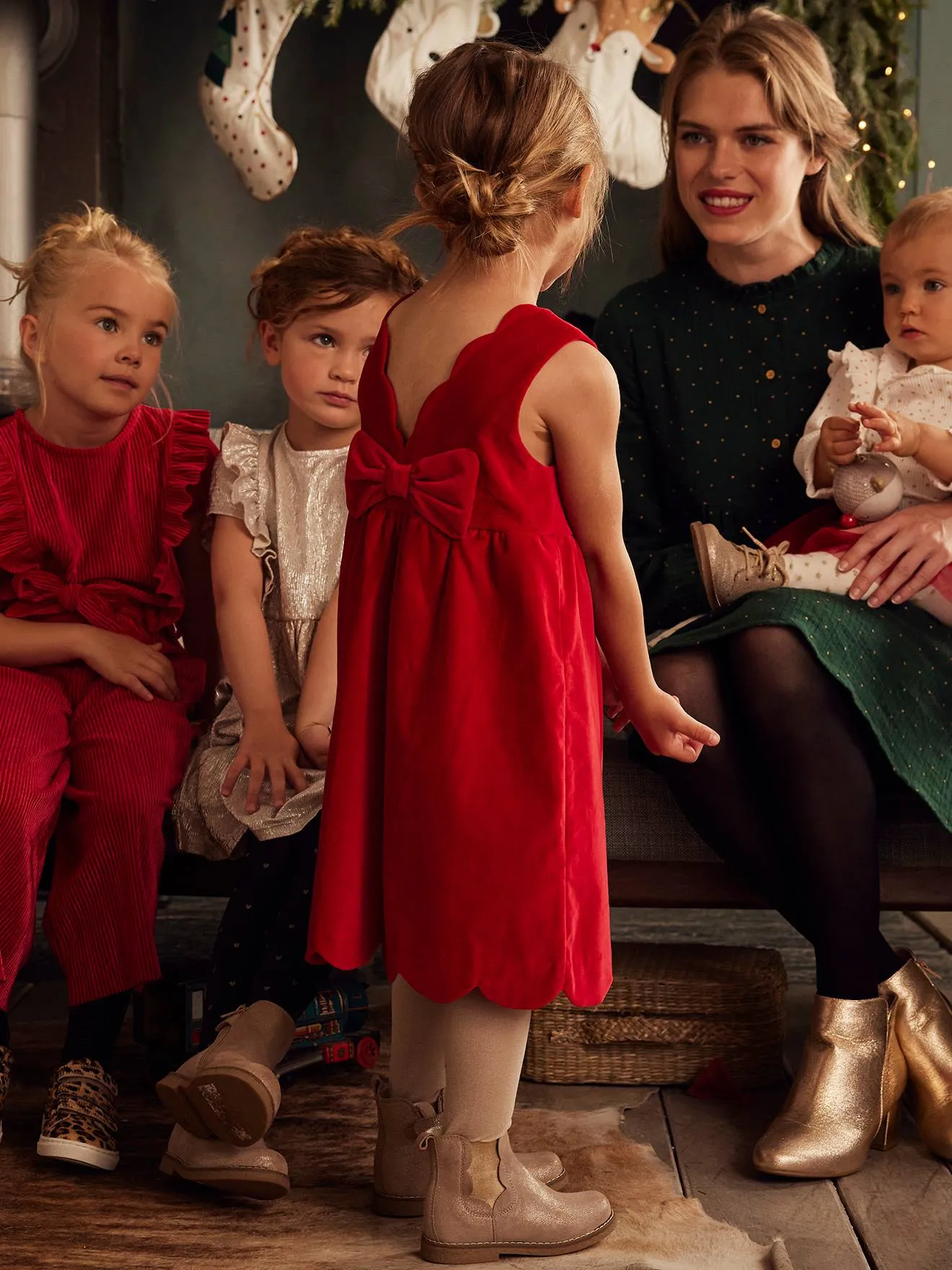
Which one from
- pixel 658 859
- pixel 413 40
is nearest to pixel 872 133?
pixel 413 40

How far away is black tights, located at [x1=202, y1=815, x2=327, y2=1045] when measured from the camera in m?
1.62

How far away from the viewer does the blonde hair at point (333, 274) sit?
187 cm

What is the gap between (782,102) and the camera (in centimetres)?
198

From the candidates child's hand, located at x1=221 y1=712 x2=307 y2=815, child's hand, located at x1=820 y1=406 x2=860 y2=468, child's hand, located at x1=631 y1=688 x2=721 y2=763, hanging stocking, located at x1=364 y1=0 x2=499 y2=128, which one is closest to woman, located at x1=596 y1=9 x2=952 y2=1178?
child's hand, located at x1=820 y1=406 x2=860 y2=468

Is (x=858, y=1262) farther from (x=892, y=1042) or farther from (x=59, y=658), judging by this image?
(x=59, y=658)

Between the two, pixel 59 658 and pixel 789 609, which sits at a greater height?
pixel 789 609

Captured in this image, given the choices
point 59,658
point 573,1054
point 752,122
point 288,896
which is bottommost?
point 573,1054

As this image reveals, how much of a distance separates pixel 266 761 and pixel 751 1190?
0.75m

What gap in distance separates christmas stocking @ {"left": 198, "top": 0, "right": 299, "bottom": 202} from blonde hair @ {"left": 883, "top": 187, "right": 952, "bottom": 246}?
206 centimetres

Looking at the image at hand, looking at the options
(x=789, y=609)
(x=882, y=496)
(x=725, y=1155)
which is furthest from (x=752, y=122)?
(x=725, y=1155)

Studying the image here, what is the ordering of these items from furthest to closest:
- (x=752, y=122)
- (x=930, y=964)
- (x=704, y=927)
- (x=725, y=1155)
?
(x=704, y=927) → (x=930, y=964) → (x=752, y=122) → (x=725, y=1155)

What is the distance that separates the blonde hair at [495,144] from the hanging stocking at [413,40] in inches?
86.7

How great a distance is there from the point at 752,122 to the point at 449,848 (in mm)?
1216

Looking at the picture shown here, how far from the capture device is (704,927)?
9.13 ft
